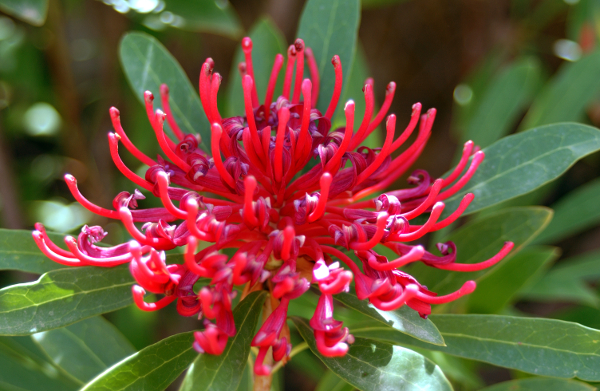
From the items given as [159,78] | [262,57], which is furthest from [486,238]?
[159,78]

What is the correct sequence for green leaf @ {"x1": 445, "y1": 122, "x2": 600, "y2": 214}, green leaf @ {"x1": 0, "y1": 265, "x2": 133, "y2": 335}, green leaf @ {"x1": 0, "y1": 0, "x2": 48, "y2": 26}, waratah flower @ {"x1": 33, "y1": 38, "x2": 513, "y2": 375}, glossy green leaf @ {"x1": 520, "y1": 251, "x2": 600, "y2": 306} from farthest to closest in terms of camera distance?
glossy green leaf @ {"x1": 520, "y1": 251, "x2": 600, "y2": 306}
green leaf @ {"x1": 0, "y1": 0, "x2": 48, "y2": 26}
green leaf @ {"x1": 445, "y1": 122, "x2": 600, "y2": 214}
green leaf @ {"x1": 0, "y1": 265, "x2": 133, "y2": 335}
waratah flower @ {"x1": 33, "y1": 38, "x2": 513, "y2": 375}

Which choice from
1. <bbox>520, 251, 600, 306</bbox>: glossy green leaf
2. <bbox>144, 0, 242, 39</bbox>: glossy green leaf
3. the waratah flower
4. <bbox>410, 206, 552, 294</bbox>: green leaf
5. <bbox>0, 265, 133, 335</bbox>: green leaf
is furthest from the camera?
<bbox>144, 0, 242, 39</bbox>: glossy green leaf

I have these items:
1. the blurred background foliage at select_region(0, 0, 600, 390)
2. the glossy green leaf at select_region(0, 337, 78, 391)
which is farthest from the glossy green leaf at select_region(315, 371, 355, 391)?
the glossy green leaf at select_region(0, 337, 78, 391)

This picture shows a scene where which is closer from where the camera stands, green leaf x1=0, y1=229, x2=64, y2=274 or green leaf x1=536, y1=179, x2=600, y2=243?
green leaf x1=0, y1=229, x2=64, y2=274

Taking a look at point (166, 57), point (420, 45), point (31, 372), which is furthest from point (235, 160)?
point (420, 45)

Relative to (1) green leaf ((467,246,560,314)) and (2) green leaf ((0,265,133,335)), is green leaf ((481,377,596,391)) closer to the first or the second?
(1) green leaf ((467,246,560,314))

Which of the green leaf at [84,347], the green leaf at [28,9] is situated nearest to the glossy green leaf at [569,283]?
the green leaf at [84,347]

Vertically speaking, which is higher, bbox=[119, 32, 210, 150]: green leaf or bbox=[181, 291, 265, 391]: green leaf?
bbox=[119, 32, 210, 150]: green leaf

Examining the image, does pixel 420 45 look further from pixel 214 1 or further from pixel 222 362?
pixel 222 362

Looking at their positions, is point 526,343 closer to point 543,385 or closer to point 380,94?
point 543,385
